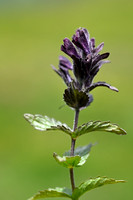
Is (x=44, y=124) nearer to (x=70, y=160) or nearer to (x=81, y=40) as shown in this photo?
(x=70, y=160)

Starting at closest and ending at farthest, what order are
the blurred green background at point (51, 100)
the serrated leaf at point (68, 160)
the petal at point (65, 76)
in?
1. the serrated leaf at point (68, 160)
2. the petal at point (65, 76)
3. the blurred green background at point (51, 100)

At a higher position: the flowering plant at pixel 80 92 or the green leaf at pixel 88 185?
the flowering plant at pixel 80 92

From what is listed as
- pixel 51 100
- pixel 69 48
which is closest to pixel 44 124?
pixel 69 48

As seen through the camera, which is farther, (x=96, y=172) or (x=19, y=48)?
(x=19, y=48)

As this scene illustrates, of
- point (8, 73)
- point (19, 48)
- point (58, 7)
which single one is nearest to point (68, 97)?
point (8, 73)

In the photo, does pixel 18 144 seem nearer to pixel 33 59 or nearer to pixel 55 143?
pixel 55 143

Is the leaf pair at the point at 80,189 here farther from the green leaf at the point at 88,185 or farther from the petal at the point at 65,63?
the petal at the point at 65,63

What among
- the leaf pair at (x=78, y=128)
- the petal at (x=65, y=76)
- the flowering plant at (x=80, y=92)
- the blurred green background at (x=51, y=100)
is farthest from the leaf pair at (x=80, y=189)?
the blurred green background at (x=51, y=100)
